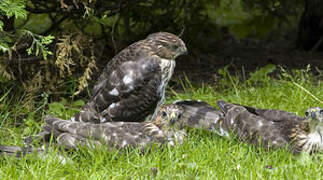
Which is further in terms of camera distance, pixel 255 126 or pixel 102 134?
pixel 255 126

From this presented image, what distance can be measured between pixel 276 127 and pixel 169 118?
3.27 ft

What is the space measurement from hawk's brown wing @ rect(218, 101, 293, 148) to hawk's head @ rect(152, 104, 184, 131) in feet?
1.82

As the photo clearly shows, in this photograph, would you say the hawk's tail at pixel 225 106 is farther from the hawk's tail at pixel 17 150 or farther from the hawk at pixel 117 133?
the hawk's tail at pixel 17 150

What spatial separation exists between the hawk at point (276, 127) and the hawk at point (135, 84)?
2.53 feet

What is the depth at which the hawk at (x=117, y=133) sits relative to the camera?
510 centimetres

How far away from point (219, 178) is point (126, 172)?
745mm

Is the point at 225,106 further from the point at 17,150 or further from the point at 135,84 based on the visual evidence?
the point at 17,150

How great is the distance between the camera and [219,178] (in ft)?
14.8

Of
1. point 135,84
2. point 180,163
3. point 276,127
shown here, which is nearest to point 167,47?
point 135,84

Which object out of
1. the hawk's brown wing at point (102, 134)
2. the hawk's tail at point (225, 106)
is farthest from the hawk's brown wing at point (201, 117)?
the hawk's brown wing at point (102, 134)

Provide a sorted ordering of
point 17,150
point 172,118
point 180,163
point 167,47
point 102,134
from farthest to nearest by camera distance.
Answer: point 167,47, point 172,118, point 102,134, point 17,150, point 180,163

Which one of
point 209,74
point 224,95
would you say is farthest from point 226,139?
point 209,74

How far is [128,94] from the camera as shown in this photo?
5980 mm

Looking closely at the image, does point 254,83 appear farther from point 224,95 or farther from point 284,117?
point 284,117
